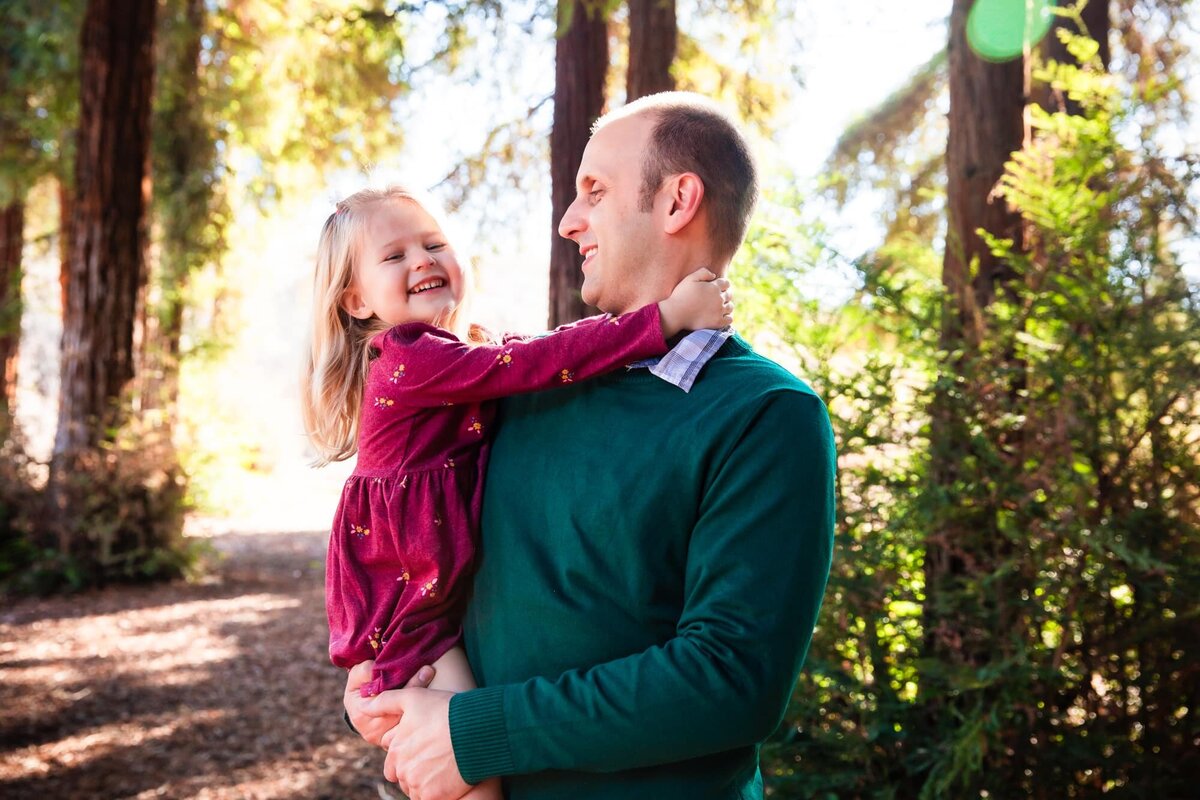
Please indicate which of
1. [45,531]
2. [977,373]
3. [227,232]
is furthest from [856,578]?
[227,232]

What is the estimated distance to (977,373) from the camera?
148 inches

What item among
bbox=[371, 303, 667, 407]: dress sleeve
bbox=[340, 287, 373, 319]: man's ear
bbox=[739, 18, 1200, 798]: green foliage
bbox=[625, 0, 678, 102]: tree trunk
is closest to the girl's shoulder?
bbox=[371, 303, 667, 407]: dress sleeve

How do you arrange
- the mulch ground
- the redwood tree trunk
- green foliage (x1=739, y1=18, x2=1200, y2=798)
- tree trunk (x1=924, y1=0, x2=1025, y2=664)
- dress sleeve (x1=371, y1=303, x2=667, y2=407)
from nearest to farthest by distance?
dress sleeve (x1=371, y1=303, x2=667, y2=407), green foliage (x1=739, y1=18, x2=1200, y2=798), tree trunk (x1=924, y1=0, x2=1025, y2=664), the mulch ground, the redwood tree trunk

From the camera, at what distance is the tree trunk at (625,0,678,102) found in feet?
18.0

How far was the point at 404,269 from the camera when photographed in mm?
2135

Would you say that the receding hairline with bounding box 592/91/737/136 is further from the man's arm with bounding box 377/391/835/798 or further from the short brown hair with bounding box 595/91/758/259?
the man's arm with bounding box 377/391/835/798

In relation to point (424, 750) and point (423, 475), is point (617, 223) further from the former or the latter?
point (424, 750)

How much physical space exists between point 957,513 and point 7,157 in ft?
37.6

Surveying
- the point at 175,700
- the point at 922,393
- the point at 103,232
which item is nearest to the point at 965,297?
the point at 922,393

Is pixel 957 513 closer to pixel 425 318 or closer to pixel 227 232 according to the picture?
pixel 425 318

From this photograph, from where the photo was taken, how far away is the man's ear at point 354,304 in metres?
2.23

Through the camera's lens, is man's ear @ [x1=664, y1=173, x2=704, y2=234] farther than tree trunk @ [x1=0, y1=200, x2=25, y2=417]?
No

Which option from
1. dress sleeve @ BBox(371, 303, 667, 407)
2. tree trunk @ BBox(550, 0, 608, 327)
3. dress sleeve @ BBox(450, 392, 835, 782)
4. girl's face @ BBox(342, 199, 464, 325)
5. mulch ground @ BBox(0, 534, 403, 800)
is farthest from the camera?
mulch ground @ BBox(0, 534, 403, 800)

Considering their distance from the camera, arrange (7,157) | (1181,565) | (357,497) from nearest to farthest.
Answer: (357,497)
(1181,565)
(7,157)
